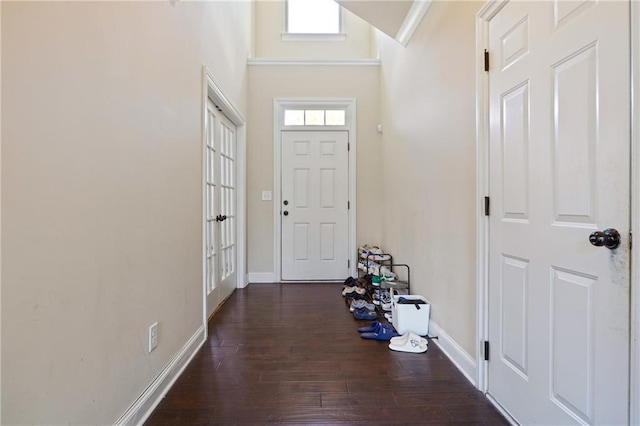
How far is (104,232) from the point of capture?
3.77 feet

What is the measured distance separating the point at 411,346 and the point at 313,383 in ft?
2.47

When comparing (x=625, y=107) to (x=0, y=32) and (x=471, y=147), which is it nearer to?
(x=471, y=147)

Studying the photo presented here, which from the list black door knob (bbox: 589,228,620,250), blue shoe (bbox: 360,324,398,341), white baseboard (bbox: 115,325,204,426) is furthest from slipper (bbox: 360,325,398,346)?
black door knob (bbox: 589,228,620,250)

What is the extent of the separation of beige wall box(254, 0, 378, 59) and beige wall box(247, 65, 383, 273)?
57 cm

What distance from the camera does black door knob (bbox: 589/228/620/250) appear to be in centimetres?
91

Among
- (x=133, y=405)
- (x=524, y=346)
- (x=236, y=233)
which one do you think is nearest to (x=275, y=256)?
(x=236, y=233)

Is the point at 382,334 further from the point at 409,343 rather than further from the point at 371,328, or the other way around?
the point at 409,343

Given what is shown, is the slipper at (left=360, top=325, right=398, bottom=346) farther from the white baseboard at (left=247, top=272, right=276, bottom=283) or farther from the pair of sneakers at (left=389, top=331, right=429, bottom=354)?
the white baseboard at (left=247, top=272, right=276, bottom=283)

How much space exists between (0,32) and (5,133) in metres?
0.25

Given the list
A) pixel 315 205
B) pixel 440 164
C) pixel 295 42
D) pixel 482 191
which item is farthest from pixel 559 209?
pixel 295 42

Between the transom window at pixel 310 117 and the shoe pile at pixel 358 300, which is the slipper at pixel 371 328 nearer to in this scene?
the shoe pile at pixel 358 300

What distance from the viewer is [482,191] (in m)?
1.59

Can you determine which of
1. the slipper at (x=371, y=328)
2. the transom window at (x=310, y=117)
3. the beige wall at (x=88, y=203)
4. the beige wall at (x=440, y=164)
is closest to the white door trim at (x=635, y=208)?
the beige wall at (x=440, y=164)

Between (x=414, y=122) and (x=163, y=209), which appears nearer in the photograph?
(x=163, y=209)
